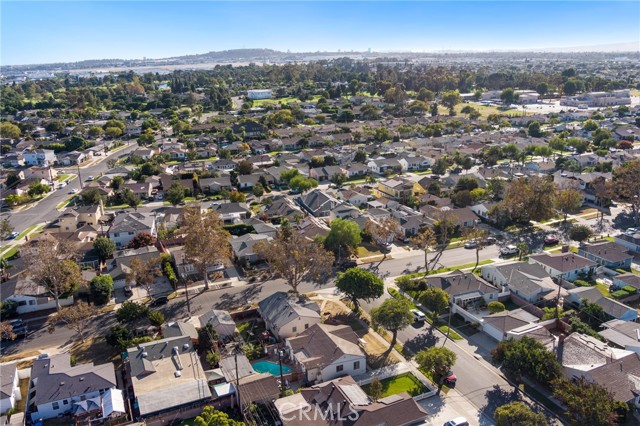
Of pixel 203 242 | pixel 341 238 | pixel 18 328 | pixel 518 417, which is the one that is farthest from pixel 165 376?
pixel 341 238

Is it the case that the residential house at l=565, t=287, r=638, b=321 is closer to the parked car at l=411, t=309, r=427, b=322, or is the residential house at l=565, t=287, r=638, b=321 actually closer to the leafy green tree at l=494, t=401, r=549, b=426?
the parked car at l=411, t=309, r=427, b=322

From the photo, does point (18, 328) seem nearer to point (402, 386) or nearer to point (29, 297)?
point (29, 297)

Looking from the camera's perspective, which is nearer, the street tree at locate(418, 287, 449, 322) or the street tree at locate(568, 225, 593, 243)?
the street tree at locate(418, 287, 449, 322)

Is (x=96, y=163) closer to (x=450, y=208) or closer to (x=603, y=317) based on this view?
(x=450, y=208)

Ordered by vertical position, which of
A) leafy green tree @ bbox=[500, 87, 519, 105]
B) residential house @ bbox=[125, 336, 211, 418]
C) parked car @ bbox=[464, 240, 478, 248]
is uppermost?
leafy green tree @ bbox=[500, 87, 519, 105]

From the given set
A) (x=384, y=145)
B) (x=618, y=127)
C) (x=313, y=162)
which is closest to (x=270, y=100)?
(x=384, y=145)

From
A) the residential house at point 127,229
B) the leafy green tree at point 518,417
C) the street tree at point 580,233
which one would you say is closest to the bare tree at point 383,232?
the street tree at point 580,233

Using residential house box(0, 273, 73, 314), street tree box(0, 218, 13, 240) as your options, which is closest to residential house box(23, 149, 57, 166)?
street tree box(0, 218, 13, 240)
